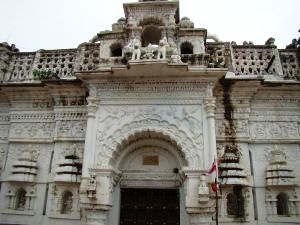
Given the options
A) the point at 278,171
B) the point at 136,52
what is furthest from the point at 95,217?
the point at 278,171

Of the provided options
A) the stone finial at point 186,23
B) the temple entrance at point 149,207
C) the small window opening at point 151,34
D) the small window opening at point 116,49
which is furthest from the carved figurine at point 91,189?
the stone finial at point 186,23

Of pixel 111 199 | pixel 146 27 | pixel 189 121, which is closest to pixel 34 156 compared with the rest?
pixel 111 199

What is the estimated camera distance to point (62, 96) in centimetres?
1009

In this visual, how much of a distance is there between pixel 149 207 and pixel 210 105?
3.63m

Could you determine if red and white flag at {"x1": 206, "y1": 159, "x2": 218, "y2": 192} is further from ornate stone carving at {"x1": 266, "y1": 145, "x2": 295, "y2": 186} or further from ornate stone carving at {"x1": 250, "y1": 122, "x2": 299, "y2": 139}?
ornate stone carving at {"x1": 250, "y1": 122, "x2": 299, "y2": 139}

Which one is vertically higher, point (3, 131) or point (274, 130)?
point (3, 131)

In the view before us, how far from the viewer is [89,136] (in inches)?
344

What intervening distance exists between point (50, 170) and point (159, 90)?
4.43 m

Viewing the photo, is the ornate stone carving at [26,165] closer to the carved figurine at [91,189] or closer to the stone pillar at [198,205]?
the carved figurine at [91,189]

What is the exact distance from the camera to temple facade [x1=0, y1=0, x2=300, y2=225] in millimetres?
8391

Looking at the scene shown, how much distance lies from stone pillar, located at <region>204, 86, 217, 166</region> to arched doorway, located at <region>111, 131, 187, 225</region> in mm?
929

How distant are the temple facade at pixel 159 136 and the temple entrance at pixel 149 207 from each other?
31 millimetres

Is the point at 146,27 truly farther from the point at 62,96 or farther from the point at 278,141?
the point at 278,141

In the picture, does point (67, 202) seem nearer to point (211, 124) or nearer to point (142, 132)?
point (142, 132)
